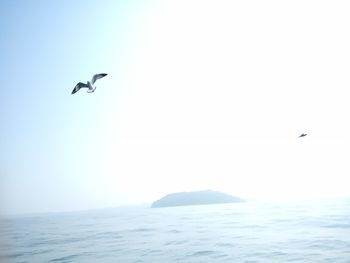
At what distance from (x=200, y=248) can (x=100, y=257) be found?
11767 mm

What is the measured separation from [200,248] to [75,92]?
1134 inches

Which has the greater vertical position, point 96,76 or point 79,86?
point 96,76

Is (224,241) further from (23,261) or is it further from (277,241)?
(23,261)

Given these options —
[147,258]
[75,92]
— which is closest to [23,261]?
[147,258]

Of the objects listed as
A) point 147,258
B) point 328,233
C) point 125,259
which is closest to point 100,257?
point 125,259

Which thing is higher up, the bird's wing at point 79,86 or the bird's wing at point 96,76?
the bird's wing at point 96,76

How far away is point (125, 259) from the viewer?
32.0 metres

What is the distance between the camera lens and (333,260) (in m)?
26.8

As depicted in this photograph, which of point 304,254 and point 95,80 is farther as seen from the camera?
point 304,254

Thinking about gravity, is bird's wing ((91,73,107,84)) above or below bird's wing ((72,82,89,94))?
above

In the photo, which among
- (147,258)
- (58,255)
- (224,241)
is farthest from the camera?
(224,241)

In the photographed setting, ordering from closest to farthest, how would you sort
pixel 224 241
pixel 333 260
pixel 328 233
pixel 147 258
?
pixel 333 260 < pixel 147 258 < pixel 224 241 < pixel 328 233

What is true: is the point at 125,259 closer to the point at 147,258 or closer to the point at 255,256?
the point at 147,258

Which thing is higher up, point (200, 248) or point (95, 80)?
point (95, 80)
